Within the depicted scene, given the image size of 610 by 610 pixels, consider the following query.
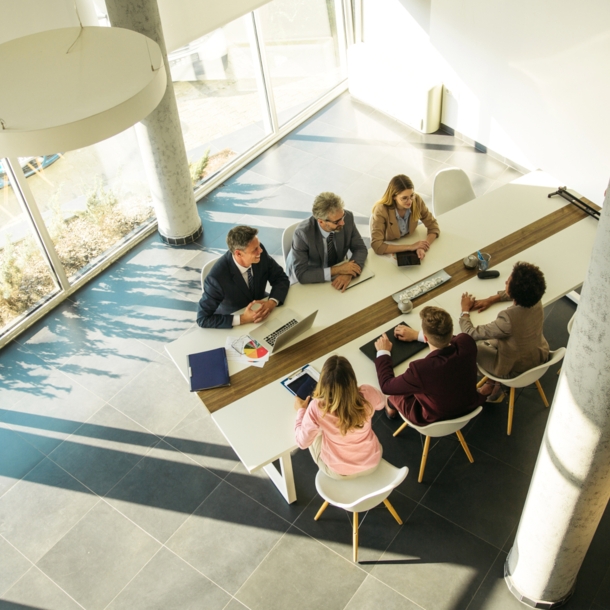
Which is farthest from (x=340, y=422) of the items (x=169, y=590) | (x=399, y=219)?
(x=399, y=219)

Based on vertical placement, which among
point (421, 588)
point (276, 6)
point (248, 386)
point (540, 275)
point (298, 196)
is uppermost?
point (276, 6)

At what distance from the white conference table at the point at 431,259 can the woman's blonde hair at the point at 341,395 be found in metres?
0.85

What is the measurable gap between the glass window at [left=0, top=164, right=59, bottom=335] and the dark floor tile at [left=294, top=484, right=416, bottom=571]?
3.36 meters

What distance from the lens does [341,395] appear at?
3.33m

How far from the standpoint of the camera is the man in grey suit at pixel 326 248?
452 centimetres

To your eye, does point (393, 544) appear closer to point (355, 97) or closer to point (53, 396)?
point (53, 396)

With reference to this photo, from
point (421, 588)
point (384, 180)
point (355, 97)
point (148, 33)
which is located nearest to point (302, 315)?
point (421, 588)

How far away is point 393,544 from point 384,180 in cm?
424

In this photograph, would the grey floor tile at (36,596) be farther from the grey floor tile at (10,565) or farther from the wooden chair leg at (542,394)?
the wooden chair leg at (542,394)

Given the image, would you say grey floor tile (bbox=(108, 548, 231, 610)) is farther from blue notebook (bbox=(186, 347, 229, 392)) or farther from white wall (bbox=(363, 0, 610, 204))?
white wall (bbox=(363, 0, 610, 204))

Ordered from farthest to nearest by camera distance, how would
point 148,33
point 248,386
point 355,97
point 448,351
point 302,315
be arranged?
1. point 355,97
2. point 148,33
3. point 302,315
4. point 248,386
5. point 448,351

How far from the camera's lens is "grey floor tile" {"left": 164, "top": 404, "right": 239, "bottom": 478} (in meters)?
4.68

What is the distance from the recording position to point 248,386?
3955mm

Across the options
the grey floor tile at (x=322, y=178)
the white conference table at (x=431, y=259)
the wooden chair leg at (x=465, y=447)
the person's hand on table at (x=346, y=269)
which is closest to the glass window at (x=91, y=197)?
the grey floor tile at (x=322, y=178)
